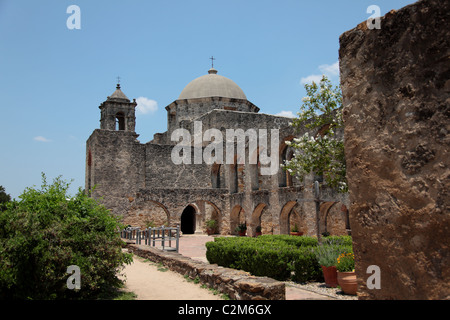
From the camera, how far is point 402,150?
2.29m

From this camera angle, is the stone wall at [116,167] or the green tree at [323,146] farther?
the stone wall at [116,167]

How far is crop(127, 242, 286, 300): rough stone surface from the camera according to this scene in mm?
5355

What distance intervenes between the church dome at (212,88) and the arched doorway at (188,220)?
10050mm

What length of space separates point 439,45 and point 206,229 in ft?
78.1

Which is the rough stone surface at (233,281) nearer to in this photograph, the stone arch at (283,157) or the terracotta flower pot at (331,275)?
the terracotta flower pot at (331,275)

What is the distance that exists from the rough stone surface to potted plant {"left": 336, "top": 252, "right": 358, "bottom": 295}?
185 centimetres

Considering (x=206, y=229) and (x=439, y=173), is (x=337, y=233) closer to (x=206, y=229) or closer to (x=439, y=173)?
(x=206, y=229)

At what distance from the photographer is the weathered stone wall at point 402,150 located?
212cm

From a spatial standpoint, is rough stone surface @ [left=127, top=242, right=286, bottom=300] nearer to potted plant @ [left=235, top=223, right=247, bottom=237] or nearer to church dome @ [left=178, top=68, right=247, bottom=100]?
potted plant @ [left=235, top=223, right=247, bottom=237]

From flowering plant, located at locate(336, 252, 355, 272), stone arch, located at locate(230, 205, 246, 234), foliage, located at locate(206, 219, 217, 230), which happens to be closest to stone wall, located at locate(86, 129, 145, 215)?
foliage, located at locate(206, 219, 217, 230)

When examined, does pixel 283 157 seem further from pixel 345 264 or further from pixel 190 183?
pixel 345 264

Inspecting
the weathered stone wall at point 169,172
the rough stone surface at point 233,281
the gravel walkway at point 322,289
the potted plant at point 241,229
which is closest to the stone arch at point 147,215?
the weathered stone wall at point 169,172
